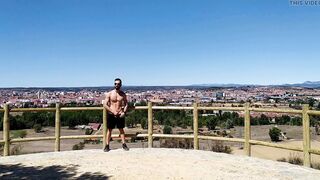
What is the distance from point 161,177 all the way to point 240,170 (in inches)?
66.4

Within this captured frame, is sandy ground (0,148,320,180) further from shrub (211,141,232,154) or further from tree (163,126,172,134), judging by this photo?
tree (163,126,172,134)

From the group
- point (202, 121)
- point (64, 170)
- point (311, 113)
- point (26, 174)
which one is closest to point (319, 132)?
point (311, 113)

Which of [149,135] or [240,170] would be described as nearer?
[240,170]

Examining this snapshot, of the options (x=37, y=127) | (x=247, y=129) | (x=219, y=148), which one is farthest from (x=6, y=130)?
(x=219, y=148)

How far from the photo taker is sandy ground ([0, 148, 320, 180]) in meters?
7.37

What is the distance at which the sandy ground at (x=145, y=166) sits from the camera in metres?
7.37

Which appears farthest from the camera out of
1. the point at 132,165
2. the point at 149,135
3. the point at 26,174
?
the point at 149,135

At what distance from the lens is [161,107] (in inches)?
434

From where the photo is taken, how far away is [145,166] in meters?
8.16

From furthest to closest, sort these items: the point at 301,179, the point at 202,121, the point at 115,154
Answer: the point at 202,121, the point at 115,154, the point at 301,179

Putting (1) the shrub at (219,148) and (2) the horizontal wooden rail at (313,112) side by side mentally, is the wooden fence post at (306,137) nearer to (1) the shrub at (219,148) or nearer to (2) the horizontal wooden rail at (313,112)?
(2) the horizontal wooden rail at (313,112)

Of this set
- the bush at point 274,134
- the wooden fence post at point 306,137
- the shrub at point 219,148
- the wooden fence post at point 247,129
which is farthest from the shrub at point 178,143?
the wooden fence post at point 306,137

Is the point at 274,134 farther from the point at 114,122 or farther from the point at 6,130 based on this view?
the point at 6,130

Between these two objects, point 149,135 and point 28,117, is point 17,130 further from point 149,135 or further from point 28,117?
point 149,135
